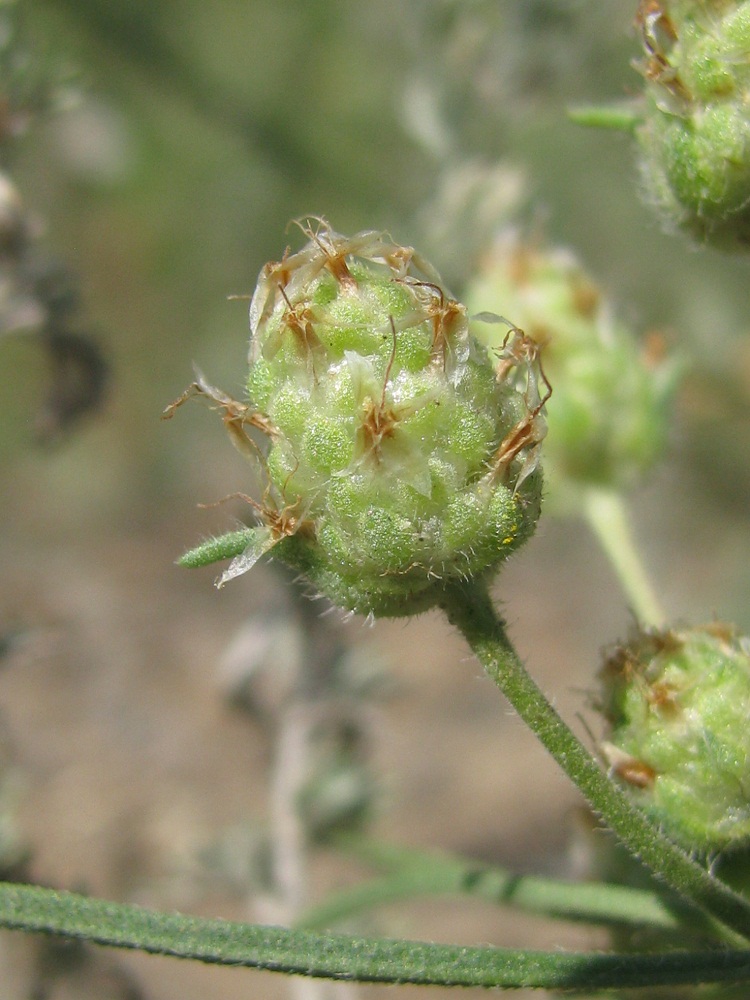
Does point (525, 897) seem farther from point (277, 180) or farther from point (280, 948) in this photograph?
point (277, 180)

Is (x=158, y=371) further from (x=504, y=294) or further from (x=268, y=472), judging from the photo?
(x=268, y=472)

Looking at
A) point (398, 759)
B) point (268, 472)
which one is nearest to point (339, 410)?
point (268, 472)

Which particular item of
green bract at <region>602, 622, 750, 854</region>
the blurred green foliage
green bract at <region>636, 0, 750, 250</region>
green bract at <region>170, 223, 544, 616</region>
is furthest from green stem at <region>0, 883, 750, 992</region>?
the blurred green foliage

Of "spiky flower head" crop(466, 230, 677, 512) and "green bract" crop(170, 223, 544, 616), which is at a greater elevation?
"spiky flower head" crop(466, 230, 677, 512)

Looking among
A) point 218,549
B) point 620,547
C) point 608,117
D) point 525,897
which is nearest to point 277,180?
point 620,547

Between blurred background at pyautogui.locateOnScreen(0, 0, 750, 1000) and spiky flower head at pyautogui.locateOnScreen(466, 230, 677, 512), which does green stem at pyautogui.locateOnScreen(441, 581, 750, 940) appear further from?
spiky flower head at pyautogui.locateOnScreen(466, 230, 677, 512)

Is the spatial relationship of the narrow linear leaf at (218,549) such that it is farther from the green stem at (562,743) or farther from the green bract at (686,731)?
the green bract at (686,731)
